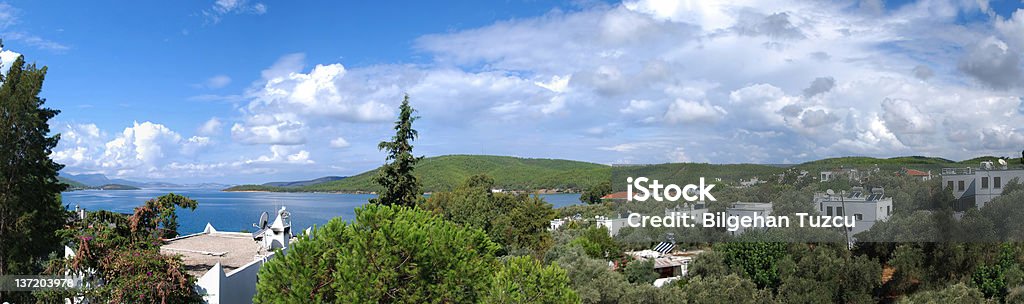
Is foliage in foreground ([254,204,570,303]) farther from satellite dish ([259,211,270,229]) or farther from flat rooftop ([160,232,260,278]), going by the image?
satellite dish ([259,211,270,229])

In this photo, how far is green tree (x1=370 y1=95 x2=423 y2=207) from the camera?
57.2ft

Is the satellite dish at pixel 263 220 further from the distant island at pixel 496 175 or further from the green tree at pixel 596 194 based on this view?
the distant island at pixel 496 175

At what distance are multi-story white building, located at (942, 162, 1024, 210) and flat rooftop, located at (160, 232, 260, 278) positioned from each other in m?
18.4

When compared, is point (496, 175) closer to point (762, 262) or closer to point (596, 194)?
point (596, 194)

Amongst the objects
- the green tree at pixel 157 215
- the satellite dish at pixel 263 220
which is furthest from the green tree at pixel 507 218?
the green tree at pixel 157 215

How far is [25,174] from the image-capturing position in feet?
42.2

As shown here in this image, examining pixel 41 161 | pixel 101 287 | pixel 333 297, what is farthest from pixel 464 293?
pixel 41 161

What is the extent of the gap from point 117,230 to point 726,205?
15.3 meters

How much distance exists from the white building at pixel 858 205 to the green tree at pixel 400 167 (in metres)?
11.2

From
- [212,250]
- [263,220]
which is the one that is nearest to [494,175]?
[212,250]

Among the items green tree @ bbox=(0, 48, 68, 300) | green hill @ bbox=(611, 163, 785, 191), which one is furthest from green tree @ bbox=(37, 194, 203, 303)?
green hill @ bbox=(611, 163, 785, 191)

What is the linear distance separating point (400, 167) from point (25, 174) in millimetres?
8270

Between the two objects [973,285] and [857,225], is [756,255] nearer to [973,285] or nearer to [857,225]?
[857,225]

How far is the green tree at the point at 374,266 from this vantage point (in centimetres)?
741
